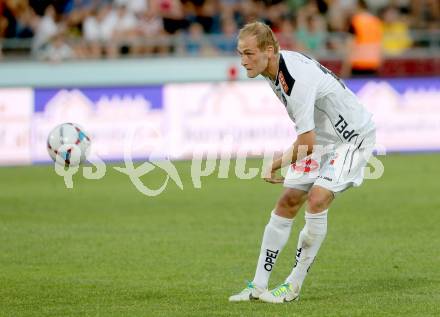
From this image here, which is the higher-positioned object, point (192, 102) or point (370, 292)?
point (370, 292)

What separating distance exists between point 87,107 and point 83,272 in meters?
10.6

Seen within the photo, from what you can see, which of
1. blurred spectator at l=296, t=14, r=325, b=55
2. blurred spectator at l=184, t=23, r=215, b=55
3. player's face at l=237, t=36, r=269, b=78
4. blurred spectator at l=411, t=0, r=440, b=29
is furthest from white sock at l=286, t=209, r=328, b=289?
blurred spectator at l=411, t=0, r=440, b=29

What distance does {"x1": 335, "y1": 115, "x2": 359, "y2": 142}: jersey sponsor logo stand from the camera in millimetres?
8562

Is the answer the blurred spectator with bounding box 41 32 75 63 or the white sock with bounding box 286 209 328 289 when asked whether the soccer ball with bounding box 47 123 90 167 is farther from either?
the blurred spectator with bounding box 41 32 75 63

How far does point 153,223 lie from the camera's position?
44.3 feet

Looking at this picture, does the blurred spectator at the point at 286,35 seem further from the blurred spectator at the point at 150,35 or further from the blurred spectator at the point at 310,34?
the blurred spectator at the point at 150,35

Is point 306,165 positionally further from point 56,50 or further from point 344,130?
point 56,50

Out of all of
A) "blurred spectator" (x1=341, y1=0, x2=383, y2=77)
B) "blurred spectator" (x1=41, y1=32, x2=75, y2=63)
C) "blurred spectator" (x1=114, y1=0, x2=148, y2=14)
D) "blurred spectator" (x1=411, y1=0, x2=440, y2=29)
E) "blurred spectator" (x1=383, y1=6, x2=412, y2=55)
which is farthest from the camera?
"blurred spectator" (x1=411, y1=0, x2=440, y2=29)

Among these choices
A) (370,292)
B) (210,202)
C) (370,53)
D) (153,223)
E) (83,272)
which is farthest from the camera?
(370,53)

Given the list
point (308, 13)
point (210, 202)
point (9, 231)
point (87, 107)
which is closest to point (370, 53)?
point (308, 13)

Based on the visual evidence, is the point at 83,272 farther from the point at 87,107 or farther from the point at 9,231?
the point at 87,107

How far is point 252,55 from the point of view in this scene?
8.10 metres

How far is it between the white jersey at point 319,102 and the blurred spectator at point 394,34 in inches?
653

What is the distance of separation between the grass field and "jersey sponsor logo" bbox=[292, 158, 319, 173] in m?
1.04
